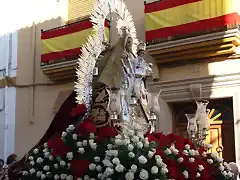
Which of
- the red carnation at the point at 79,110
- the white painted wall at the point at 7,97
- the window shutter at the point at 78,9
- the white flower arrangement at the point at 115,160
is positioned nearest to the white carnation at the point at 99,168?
the white flower arrangement at the point at 115,160

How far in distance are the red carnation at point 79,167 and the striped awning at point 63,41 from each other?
4.35 m

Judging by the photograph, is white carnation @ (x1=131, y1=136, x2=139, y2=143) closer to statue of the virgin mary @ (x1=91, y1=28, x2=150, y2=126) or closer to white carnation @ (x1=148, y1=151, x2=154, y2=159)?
white carnation @ (x1=148, y1=151, x2=154, y2=159)

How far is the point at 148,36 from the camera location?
6.43 meters

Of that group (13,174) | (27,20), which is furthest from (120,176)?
(27,20)

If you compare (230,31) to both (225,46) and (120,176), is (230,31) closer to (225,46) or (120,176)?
(225,46)

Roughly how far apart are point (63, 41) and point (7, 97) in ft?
6.50

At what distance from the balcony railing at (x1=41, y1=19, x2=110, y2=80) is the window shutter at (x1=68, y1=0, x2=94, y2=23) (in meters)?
0.51

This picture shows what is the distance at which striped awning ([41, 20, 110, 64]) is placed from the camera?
7.04 metres

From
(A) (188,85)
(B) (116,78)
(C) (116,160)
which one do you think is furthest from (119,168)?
(A) (188,85)

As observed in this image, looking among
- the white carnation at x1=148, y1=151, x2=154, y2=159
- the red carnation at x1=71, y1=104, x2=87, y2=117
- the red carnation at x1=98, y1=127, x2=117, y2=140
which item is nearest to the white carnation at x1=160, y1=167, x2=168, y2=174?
the white carnation at x1=148, y1=151, x2=154, y2=159

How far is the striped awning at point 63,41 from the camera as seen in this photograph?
7.04 metres

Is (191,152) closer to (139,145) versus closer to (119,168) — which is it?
(139,145)

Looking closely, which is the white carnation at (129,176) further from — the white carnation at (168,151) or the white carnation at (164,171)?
the white carnation at (168,151)

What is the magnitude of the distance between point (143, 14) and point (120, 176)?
4705mm
